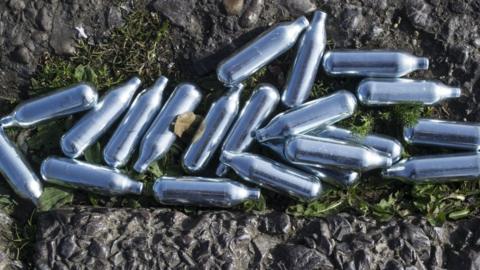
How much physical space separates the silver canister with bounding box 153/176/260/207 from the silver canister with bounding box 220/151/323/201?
9 cm

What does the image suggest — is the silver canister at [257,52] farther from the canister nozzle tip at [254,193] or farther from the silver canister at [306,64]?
the canister nozzle tip at [254,193]

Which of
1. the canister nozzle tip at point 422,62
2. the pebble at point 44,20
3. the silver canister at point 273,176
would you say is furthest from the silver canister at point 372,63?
the pebble at point 44,20

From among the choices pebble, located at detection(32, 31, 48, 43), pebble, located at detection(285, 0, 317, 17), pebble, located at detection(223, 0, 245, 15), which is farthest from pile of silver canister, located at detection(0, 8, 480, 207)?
pebble, located at detection(32, 31, 48, 43)

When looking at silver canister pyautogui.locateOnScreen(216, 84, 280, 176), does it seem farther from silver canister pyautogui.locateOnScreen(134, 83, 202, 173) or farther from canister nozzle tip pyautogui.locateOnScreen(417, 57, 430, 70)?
canister nozzle tip pyautogui.locateOnScreen(417, 57, 430, 70)

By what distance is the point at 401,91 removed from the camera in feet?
Answer: 15.1

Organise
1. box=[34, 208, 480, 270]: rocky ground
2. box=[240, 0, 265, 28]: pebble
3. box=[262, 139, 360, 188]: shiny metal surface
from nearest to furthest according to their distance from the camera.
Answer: box=[34, 208, 480, 270]: rocky ground
box=[262, 139, 360, 188]: shiny metal surface
box=[240, 0, 265, 28]: pebble

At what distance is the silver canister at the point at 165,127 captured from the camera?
182 inches

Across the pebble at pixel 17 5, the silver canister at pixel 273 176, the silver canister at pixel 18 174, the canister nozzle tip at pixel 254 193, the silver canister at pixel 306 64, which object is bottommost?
the silver canister at pixel 18 174

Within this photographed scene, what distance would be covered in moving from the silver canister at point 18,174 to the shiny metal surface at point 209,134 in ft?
3.19

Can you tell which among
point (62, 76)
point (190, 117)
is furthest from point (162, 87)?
point (62, 76)

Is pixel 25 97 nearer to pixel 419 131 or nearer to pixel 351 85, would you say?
pixel 351 85

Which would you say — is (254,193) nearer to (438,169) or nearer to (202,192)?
(202,192)

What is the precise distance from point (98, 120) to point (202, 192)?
2.73 ft

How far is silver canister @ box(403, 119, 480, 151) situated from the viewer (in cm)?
459
